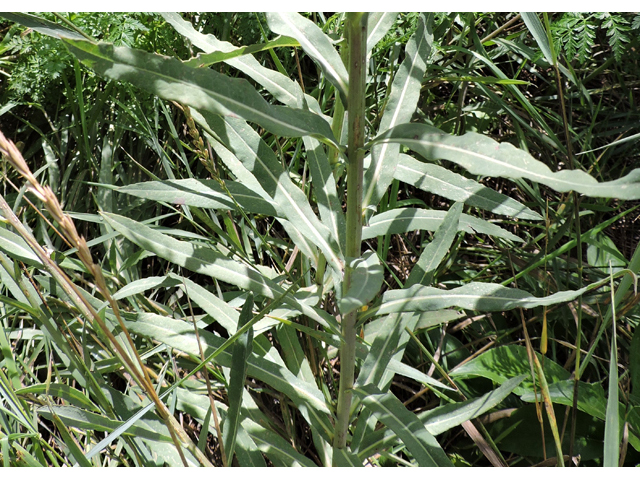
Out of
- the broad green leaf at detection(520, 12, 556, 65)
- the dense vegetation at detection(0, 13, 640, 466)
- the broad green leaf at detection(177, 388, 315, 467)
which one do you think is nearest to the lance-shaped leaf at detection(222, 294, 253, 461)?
the dense vegetation at detection(0, 13, 640, 466)

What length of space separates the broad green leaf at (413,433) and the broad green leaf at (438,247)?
10.1 inches

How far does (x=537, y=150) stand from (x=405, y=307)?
1128 millimetres

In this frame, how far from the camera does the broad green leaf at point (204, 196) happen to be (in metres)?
1.22

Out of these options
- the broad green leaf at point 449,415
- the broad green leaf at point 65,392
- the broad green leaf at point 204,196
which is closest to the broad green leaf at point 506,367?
the broad green leaf at point 449,415

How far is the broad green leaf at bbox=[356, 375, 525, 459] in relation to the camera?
3.77 ft

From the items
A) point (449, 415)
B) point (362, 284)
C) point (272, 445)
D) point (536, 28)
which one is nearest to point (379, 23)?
point (536, 28)

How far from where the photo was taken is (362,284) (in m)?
0.82

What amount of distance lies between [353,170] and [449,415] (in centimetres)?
61

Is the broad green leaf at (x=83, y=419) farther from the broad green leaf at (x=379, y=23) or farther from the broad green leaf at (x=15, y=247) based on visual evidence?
the broad green leaf at (x=379, y=23)

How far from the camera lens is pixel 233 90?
2.70 feet

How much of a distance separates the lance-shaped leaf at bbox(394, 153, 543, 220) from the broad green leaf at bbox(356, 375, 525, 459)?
1.19 ft

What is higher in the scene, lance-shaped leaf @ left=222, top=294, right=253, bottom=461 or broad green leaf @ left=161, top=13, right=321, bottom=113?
broad green leaf @ left=161, top=13, right=321, bottom=113

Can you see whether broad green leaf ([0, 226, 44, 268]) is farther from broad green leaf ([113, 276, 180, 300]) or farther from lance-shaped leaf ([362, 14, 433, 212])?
lance-shaped leaf ([362, 14, 433, 212])

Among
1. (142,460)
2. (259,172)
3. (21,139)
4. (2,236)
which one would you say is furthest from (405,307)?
(21,139)
